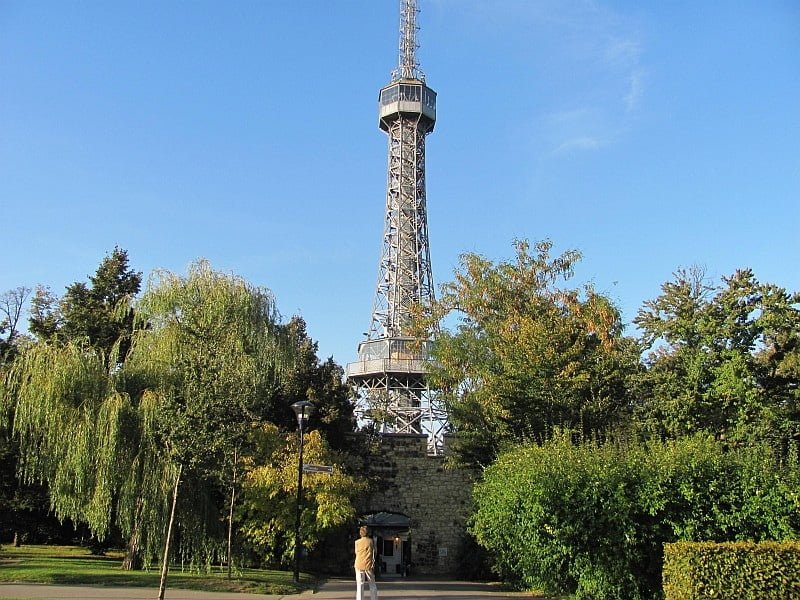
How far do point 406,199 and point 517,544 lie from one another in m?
50.4

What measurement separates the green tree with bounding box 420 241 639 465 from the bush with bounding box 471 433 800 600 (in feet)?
18.8

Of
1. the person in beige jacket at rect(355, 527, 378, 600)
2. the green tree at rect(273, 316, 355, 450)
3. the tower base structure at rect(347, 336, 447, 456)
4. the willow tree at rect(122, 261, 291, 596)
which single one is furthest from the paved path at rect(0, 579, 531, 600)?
the tower base structure at rect(347, 336, 447, 456)

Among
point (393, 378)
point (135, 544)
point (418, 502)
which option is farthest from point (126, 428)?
point (393, 378)

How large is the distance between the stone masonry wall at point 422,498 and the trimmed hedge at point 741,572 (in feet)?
58.5

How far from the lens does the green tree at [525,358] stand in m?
21.8

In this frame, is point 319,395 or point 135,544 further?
point 319,395

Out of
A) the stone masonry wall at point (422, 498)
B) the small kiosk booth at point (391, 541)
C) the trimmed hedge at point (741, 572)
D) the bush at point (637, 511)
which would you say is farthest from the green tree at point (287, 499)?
the trimmed hedge at point (741, 572)

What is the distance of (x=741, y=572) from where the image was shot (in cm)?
1171

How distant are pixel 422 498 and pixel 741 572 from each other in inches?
756

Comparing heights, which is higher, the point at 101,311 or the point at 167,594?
the point at 101,311

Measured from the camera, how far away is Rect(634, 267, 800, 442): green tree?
65.8ft

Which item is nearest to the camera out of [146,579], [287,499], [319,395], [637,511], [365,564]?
[365,564]

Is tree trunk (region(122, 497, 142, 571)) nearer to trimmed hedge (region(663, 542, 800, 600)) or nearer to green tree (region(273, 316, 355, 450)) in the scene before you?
green tree (region(273, 316, 355, 450))

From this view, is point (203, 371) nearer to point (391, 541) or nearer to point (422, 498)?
point (422, 498)
